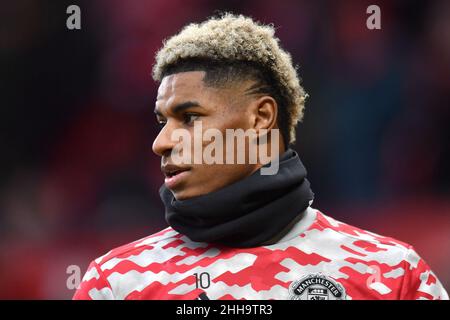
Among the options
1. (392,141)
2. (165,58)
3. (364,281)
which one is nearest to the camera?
(364,281)

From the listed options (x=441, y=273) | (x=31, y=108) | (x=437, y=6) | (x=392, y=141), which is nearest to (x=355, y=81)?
(x=392, y=141)

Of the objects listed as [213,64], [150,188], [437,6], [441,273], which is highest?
[437,6]

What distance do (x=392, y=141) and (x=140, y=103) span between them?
56.1 inches

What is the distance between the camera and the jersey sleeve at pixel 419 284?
194 cm

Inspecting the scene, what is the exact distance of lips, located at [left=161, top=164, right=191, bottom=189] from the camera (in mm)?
1985

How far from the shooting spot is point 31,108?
3953mm

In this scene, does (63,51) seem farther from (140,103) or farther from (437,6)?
(437,6)

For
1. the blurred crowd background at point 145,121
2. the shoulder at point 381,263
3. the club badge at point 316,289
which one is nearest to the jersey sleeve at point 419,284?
the shoulder at point 381,263

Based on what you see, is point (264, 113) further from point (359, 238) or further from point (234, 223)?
point (359, 238)

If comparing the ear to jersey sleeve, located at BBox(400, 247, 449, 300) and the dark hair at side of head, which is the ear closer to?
the dark hair at side of head

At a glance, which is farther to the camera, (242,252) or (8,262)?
(8,262)

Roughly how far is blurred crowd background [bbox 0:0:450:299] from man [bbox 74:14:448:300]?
1762 mm

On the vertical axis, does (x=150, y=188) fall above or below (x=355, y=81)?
below

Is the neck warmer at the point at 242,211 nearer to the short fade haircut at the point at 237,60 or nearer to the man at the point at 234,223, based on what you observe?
the man at the point at 234,223
